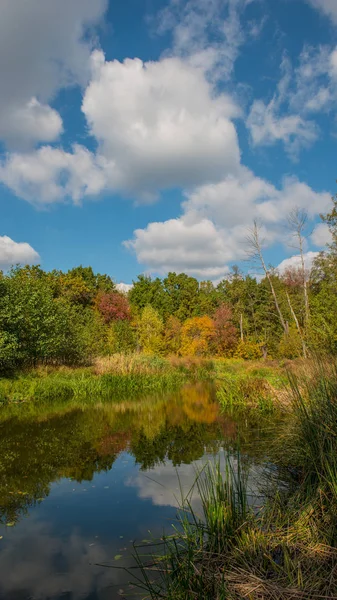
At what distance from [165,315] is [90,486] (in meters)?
39.5

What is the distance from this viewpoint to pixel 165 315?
151ft

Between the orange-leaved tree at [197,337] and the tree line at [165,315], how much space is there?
10 cm

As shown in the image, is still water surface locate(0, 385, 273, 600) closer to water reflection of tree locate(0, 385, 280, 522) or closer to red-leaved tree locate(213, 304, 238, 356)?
water reflection of tree locate(0, 385, 280, 522)

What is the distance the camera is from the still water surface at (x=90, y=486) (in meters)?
4.07

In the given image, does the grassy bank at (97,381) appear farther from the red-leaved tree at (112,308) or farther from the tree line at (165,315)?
the red-leaved tree at (112,308)

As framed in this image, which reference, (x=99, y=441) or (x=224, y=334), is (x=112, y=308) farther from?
(x=99, y=441)

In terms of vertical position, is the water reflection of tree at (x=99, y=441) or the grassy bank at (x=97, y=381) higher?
the grassy bank at (x=97, y=381)

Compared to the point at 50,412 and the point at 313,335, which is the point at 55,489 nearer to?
the point at 50,412

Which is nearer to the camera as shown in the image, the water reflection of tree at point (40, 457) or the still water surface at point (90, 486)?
the still water surface at point (90, 486)

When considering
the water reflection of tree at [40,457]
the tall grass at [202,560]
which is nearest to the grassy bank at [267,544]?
the tall grass at [202,560]

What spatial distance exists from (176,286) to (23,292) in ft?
119

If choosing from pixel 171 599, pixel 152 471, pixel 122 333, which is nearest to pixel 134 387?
pixel 122 333

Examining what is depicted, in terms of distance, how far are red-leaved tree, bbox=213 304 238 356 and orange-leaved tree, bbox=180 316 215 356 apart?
0.59 m

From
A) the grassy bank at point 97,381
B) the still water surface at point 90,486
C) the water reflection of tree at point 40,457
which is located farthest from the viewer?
the grassy bank at point 97,381
